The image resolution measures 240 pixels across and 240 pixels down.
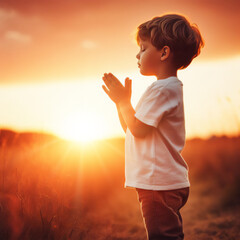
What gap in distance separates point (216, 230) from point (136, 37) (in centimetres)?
259

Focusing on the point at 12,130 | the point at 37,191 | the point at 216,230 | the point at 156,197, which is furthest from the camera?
the point at 216,230

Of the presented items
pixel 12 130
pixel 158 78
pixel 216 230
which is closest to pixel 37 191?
pixel 12 130

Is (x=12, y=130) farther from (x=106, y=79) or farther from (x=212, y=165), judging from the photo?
(x=212, y=165)

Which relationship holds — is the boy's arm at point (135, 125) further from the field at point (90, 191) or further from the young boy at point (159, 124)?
the field at point (90, 191)

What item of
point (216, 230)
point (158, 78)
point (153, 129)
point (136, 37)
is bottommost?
point (216, 230)

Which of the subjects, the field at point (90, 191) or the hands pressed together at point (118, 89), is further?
the field at point (90, 191)

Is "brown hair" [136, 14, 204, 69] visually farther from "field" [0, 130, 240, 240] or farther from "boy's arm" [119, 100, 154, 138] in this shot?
"field" [0, 130, 240, 240]

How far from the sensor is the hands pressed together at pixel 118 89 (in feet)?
6.66

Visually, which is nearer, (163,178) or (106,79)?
(163,178)

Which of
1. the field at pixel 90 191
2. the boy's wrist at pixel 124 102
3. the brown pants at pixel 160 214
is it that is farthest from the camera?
the field at pixel 90 191

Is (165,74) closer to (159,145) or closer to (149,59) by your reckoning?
(149,59)

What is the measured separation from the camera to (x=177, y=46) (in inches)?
81.5

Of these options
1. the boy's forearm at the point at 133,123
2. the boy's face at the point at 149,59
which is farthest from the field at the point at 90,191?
the boy's face at the point at 149,59

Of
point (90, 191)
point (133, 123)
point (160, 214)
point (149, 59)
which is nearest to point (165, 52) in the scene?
point (149, 59)
